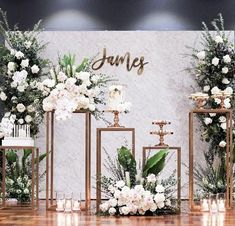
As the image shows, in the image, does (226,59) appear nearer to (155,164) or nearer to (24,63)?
(155,164)

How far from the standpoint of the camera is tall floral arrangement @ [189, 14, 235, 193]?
10031 mm

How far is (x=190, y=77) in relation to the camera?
1059 centimetres

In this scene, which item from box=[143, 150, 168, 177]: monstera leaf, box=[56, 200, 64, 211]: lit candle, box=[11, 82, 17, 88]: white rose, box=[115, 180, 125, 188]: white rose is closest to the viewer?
box=[115, 180, 125, 188]: white rose

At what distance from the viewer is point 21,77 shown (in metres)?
9.88

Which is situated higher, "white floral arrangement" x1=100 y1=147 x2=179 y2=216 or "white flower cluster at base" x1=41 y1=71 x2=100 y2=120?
"white flower cluster at base" x1=41 y1=71 x2=100 y2=120

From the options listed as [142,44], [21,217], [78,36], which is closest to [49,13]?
[78,36]

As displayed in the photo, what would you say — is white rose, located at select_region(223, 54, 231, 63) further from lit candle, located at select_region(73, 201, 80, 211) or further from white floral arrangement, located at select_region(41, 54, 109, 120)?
lit candle, located at select_region(73, 201, 80, 211)

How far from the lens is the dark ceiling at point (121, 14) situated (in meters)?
10.7

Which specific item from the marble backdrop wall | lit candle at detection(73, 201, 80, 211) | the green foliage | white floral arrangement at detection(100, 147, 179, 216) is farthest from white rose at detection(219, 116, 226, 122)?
lit candle at detection(73, 201, 80, 211)

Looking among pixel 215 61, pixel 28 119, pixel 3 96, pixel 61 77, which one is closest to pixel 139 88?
pixel 215 61

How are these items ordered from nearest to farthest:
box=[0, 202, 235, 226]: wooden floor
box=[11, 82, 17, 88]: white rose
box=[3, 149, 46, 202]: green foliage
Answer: box=[0, 202, 235, 226]: wooden floor → box=[3, 149, 46, 202]: green foliage → box=[11, 82, 17, 88]: white rose

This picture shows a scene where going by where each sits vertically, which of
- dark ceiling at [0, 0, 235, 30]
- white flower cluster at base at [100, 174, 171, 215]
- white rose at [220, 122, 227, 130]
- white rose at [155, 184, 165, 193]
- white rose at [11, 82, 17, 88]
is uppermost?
dark ceiling at [0, 0, 235, 30]

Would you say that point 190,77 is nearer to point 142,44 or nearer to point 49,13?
point 142,44

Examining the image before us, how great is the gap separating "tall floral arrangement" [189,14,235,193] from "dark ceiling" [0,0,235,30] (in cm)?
40
